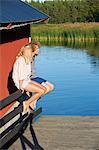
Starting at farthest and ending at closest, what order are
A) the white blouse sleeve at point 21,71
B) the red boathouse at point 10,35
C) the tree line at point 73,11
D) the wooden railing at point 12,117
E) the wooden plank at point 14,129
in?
the tree line at point 73,11, the white blouse sleeve at point 21,71, the red boathouse at point 10,35, the wooden plank at point 14,129, the wooden railing at point 12,117

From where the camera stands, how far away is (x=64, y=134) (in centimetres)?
782

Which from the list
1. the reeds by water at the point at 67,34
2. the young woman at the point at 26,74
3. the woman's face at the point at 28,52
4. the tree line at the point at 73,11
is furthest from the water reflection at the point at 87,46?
the tree line at the point at 73,11

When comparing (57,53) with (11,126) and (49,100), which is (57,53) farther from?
(11,126)

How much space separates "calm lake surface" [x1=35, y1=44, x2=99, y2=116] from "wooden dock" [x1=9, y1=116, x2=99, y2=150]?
15.1 ft

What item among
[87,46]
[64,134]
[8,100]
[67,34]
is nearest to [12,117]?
[8,100]

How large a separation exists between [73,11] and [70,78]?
58.8 metres

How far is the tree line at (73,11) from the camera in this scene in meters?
74.3

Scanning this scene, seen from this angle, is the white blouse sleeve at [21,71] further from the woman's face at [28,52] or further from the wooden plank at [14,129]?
the wooden plank at [14,129]

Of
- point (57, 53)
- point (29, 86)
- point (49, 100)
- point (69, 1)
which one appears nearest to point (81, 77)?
Answer: point (49, 100)

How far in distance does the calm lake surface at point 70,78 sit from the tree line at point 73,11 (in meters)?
37.6

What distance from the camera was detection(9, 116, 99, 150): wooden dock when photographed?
7133mm

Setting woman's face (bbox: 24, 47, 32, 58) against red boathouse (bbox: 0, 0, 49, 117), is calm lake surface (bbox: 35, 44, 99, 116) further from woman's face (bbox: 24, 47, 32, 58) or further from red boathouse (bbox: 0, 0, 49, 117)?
woman's face (bbox: 24, 47, 32, 58)

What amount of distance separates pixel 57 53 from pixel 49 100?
715 inches

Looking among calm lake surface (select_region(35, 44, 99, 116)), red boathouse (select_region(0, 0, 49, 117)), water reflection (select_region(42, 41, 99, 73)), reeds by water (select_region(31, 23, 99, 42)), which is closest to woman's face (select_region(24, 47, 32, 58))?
red boathouse (select_region(0, 0, 49, 117))
